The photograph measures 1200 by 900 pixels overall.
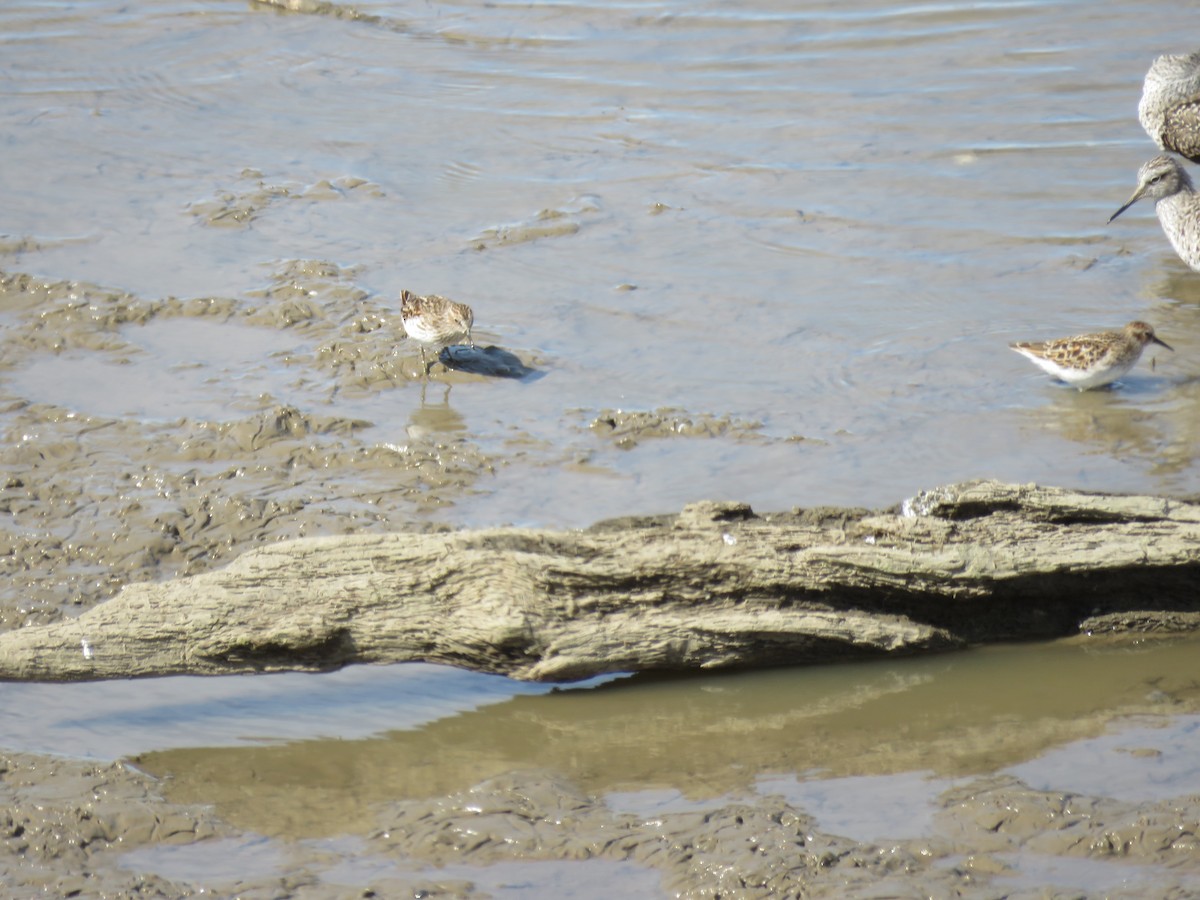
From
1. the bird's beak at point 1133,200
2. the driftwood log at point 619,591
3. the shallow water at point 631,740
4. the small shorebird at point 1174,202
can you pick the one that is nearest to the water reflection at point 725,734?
the shallow water at point 631,740

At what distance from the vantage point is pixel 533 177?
11086 mm

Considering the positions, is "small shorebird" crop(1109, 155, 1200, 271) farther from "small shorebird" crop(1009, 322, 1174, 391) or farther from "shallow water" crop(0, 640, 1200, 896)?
"shallow water" crop(0, 640, 1200, 896)

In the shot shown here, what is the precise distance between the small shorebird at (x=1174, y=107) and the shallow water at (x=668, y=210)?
328mm

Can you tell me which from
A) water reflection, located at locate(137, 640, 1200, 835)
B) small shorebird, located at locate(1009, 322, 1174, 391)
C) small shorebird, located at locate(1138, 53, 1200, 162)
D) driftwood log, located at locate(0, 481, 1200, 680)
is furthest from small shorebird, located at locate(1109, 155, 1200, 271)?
water reflection, located at locate(137, 640, 1200, 835)

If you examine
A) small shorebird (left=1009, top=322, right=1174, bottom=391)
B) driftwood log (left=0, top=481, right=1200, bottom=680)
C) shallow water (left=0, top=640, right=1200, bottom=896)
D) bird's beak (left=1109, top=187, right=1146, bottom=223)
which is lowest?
shallow water (left=0, top=640, right=1200, bottom=896)

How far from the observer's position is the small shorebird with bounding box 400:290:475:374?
7988 millimetres

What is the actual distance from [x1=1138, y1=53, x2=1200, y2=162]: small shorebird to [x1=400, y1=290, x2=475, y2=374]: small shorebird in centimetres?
603

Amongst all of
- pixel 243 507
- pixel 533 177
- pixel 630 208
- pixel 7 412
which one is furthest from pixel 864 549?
pixel 533 177

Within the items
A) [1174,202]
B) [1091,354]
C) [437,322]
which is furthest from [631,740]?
[1174,202]

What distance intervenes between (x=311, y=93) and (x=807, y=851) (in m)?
10.1

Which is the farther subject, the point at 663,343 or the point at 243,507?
the point at 663,343

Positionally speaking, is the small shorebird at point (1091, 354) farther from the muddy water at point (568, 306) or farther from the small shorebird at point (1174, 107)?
the small shorebird at point (1174, 107)

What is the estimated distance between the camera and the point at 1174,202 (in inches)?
393

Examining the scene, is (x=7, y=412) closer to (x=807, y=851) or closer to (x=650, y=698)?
(x=650, y=698)
